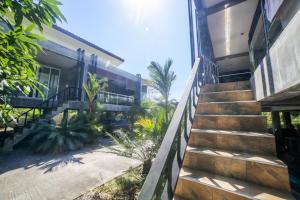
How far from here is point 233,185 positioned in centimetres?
166

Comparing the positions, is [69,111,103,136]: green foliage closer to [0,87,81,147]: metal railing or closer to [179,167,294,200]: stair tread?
[0,87,81,147]: metal railing

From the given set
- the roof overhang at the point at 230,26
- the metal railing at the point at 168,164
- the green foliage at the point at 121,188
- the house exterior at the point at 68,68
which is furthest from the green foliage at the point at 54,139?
the roof overhang at the point at 230,26

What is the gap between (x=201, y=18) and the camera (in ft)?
15.0

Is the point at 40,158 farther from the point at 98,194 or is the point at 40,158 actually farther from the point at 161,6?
the point at 161,6

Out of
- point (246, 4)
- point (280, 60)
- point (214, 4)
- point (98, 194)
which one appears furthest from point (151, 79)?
point (280, 60)

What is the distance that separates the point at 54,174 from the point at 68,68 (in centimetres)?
946

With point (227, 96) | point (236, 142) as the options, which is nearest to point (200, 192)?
point (236, 142)

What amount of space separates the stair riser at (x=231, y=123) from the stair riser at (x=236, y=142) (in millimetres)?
310

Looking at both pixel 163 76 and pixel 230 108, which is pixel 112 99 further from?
pixel 230 108

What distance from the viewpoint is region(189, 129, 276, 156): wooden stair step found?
1.98 meters

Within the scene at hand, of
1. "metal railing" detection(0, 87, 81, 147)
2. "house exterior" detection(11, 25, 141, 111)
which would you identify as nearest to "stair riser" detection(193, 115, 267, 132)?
"metal railing" detection(0, 87, 81, 147)

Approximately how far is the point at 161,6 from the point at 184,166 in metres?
5.40

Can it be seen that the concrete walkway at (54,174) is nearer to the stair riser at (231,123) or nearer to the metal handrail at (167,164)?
the metal handrail at (167,164)

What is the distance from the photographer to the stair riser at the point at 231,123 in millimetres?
2307
